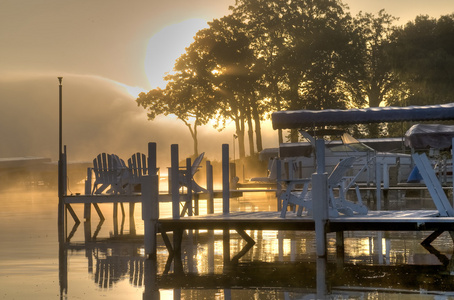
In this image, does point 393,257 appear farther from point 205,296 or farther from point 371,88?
point 371,88

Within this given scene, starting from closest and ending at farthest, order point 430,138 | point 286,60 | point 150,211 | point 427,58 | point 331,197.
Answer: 1. point 150,211
2. point 331,197
3. point 430,138
4. point 427,58
5. point 286,60

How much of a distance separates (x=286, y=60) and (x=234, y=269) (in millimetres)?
46467

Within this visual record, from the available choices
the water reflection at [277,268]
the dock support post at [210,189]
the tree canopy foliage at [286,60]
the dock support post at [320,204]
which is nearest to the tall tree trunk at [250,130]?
the tree canopy foliage at [286,60]

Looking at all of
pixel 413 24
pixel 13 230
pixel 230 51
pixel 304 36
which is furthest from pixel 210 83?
pixel 13 230

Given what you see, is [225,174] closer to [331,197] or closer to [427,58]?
[331,197]

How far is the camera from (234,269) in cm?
1199

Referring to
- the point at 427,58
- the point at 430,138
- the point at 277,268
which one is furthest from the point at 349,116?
the point at 427,58

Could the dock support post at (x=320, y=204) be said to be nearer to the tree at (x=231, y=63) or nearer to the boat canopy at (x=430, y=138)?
the boat canopy at (x=430, y=138)

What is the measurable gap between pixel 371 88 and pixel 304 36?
1189cm

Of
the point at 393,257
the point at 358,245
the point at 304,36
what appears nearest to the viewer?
the point at 393,257

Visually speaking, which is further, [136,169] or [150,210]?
[136,169]

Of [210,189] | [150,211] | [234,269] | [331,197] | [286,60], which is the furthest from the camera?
[286,60]

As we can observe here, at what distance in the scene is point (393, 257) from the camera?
43.8 ft

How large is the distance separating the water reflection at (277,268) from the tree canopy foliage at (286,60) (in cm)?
3913
